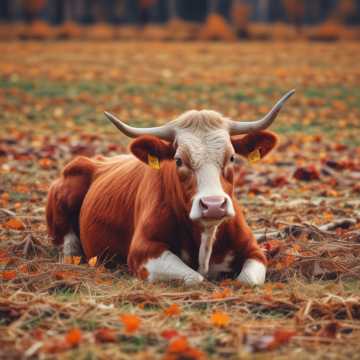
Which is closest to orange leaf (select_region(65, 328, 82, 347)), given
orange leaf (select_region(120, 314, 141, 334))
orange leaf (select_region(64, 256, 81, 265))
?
orange leaf (select_region(120, 314, 141, 334))

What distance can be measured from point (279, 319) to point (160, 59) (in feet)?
83.6

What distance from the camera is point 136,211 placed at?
6160mm

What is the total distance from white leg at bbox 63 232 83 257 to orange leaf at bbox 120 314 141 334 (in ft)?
9.10

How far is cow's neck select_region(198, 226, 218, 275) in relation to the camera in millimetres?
5461

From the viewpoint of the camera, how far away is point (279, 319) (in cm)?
442

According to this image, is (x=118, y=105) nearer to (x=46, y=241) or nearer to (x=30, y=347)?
(x=46, y=241)

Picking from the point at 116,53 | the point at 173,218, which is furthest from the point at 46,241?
the point at 116,53

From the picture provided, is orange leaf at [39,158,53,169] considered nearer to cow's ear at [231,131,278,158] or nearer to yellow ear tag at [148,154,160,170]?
yellow ear tag at [148,154,160,170]

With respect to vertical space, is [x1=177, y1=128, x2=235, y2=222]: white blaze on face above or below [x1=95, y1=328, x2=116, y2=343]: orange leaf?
above

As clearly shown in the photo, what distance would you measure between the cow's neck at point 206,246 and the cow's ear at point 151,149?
0.65 m

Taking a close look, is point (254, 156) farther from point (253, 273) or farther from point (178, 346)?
point (178, 346)

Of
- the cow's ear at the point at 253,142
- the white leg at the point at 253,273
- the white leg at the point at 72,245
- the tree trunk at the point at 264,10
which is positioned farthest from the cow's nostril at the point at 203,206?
the tree trunk at the point at 264,10

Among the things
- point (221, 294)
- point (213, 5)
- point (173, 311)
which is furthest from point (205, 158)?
point (213, 5)

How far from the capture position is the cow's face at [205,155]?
5039 mm
